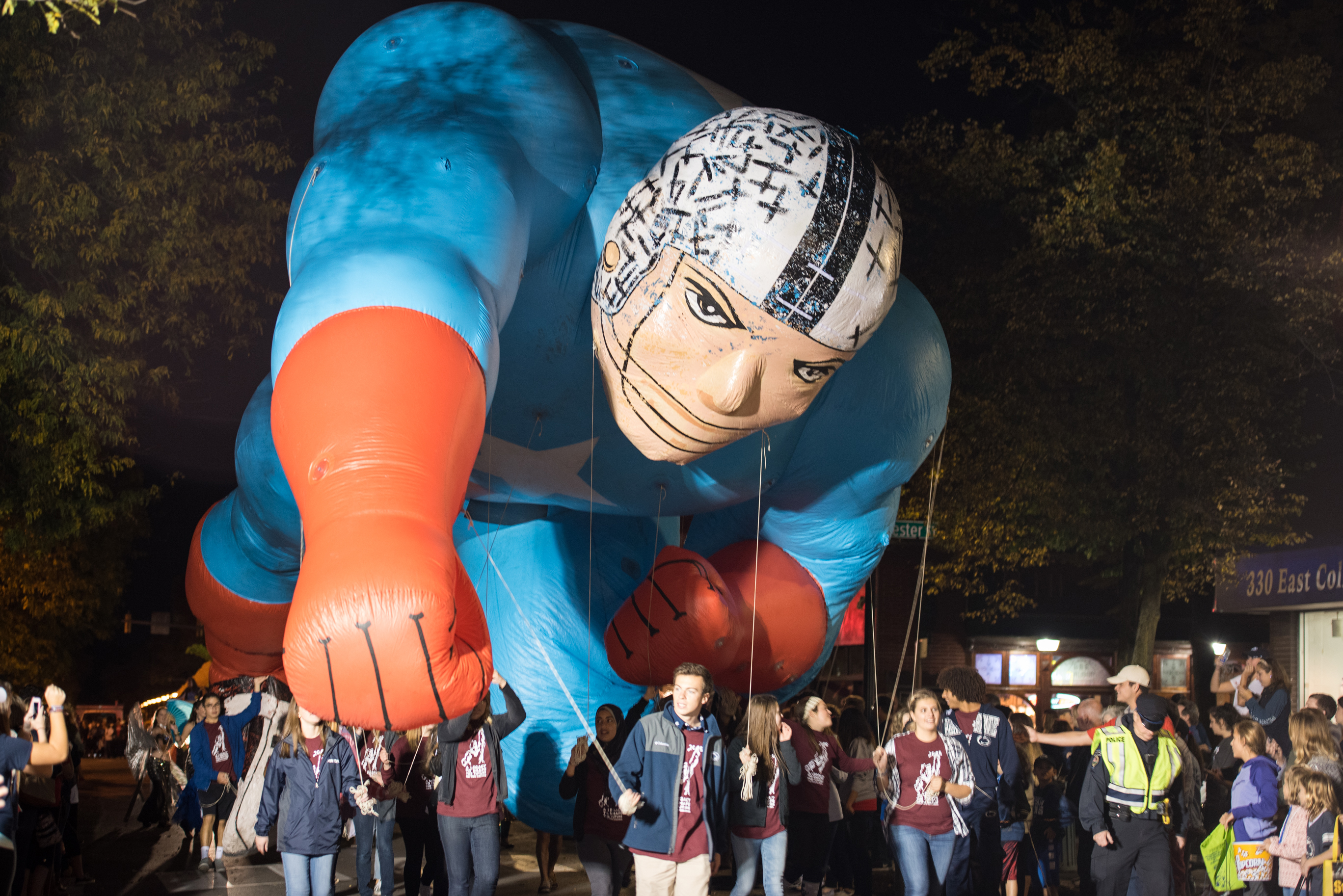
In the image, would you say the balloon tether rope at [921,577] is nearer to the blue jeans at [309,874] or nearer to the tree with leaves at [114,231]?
the blue jeans at [309,874]

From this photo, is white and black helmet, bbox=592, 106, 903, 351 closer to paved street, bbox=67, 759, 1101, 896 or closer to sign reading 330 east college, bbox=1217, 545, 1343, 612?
paved street, bbox=67, 759, 1101, 896

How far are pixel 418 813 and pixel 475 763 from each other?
1454mm

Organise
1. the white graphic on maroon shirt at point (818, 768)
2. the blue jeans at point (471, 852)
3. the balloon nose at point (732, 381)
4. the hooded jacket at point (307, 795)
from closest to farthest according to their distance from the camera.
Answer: the balloon nose at point (732, 381) → the hooded jacket at point (307, 795) → the blue jeans at point (471, 852) → the white graphic on maroon shirt at point (818, 768)

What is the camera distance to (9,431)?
10.3m

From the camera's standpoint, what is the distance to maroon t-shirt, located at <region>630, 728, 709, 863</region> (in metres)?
5.56

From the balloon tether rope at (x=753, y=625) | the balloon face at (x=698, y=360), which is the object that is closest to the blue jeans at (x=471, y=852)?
the balloon tether rope at (x=753, y=625)

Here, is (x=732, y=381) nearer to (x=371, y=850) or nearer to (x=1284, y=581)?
(x=371, y=850)

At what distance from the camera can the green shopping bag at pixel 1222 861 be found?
6645 mm

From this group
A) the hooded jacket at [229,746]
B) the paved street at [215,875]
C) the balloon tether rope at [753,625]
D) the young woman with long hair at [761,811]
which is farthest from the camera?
the hooded jacket at [229,746]

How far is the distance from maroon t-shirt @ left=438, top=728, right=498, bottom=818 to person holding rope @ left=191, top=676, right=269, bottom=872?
3244 millimetres

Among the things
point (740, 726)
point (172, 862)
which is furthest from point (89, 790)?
point (740, 726)

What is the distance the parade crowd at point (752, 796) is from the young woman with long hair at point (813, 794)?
0.01 meters

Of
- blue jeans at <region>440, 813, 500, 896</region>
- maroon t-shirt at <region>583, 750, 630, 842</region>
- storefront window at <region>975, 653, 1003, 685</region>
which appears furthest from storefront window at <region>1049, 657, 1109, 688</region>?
blue jeans at <region>440, 813, 500, 896</region>

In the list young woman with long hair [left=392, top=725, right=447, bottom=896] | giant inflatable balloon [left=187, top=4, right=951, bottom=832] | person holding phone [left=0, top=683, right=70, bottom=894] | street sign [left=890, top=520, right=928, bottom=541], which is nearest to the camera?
giant inflatable balloon [left=187, top=4, right=951, bottom=832]
